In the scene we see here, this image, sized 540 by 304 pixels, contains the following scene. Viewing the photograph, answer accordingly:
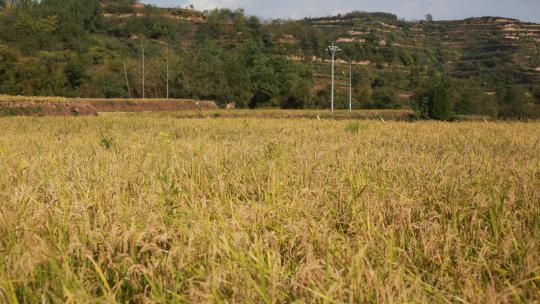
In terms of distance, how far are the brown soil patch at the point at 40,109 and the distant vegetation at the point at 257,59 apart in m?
27.3

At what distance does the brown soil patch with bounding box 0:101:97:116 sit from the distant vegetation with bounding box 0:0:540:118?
89.5 ft

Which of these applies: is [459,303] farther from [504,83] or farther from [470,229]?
[504,83]

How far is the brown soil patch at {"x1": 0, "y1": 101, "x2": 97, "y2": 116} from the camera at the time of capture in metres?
22.8

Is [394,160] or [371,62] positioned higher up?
[371,62]

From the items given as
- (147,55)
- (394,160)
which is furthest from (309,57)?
(394,160)

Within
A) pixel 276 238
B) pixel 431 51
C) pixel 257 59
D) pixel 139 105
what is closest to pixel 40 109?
pixel 276 238

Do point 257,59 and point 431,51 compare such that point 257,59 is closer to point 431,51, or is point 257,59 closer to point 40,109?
point 431,51

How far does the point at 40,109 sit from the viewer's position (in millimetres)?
23812

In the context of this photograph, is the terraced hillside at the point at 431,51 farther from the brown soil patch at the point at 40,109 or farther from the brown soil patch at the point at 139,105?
the brown soil patch at the point at 40,109

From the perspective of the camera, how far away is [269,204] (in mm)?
2555

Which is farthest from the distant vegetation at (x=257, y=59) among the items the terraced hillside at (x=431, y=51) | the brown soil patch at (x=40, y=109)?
the brown soil patch at (x=40, y=109)

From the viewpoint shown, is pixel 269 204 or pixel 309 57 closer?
pixel 269 204

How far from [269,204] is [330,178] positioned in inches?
33.7

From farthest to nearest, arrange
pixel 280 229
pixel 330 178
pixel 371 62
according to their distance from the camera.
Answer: pixel 371 62 < pixel 330 178 < pixel 280 229
